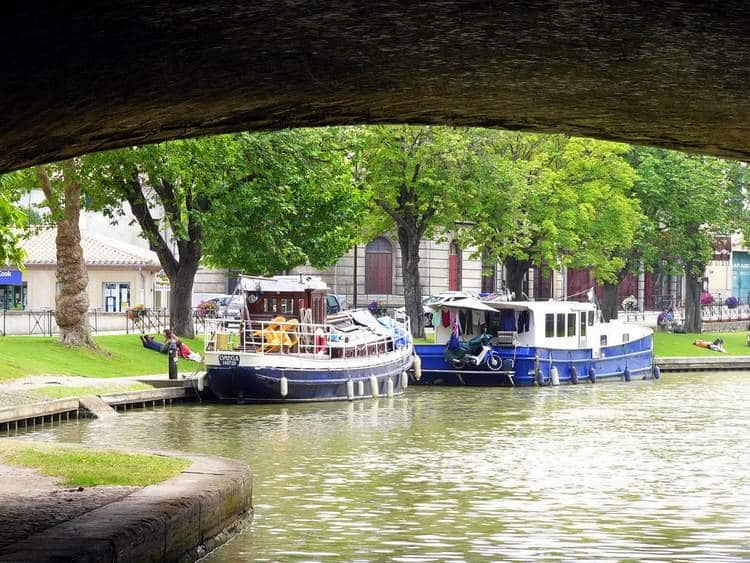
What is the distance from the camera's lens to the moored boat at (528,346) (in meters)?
45.0

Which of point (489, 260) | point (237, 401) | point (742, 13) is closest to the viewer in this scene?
point (742, 13)

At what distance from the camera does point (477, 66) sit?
33.0 feet

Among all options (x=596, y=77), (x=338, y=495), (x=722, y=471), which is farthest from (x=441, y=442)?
(x=596, y=77)

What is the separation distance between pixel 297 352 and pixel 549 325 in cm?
1199

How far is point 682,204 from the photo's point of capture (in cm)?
6481

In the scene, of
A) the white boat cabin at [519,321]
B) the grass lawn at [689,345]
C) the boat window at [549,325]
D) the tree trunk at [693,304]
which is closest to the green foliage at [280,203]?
the white boat cabin at [519,321]

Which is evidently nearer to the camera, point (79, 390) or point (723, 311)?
point (79, 390)

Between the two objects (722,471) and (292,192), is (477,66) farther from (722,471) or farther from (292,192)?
(292,192)

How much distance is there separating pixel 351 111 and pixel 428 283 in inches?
2169

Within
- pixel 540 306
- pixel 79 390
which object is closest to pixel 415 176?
pixel 540 306

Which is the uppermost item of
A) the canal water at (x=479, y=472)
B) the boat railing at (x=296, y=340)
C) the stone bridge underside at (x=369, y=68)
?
the stone bridge underside at (x=369, y=68)

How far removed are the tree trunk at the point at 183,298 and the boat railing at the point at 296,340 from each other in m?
6.23

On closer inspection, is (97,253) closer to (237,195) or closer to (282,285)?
(237,195)

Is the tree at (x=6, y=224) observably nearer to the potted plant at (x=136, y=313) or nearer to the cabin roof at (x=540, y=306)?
the cabin roof at (x=540, y=306)
